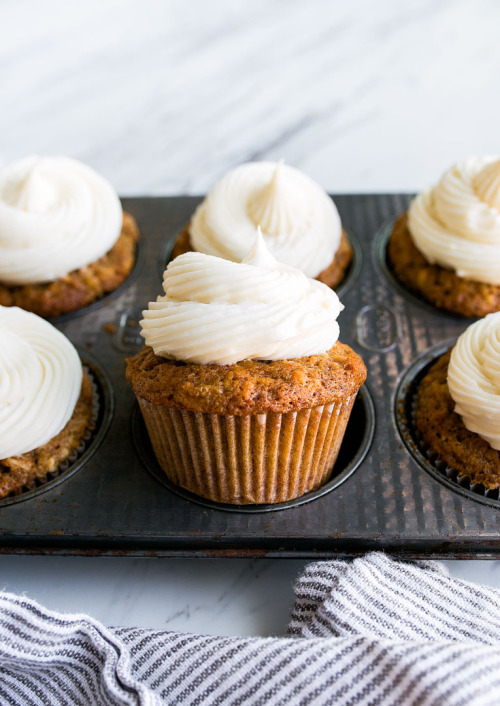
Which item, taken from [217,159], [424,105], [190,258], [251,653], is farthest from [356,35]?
[251,653]

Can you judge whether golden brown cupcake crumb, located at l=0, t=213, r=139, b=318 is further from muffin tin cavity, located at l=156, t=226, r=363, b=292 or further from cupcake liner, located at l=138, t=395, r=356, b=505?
cupcake liner, located at l=138, t=395, r=356, b=505

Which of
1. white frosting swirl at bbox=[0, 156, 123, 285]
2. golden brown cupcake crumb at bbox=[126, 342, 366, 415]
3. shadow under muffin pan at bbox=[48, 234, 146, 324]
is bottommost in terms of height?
shadow under muffin pan at bbox=[48, 234, 146, 324]

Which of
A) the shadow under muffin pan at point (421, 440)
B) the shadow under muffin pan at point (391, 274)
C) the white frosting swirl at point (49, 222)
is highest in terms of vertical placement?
the white frosting swirl at point (49, 222)

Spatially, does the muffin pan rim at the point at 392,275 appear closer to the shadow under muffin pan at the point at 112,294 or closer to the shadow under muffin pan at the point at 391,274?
the shadow under muffin pan at the point at 391,274

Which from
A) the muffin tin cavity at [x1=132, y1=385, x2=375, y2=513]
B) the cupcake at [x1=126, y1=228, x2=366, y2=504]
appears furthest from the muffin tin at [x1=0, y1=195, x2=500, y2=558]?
the cupcake at [x1=126, y1=228, x2=366, y2=504]

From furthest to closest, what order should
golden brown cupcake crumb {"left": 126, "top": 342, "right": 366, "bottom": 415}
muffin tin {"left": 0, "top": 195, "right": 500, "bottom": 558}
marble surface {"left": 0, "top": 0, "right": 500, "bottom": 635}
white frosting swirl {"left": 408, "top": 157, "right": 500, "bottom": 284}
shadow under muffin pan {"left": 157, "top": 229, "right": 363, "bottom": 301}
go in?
marble surface {"left": 0, "top": 0, "right": 500, "bottom": 635} → shadow under muffin pan {"left": 157, "top": 229, "right": 363, "bottom": 301} → white frosting swirl {"left": 408, "top": 157, "right": 500, "bottom": 284} → muffin tin {"left": 0, "top": 195, "right": 500, "bottom": 558} → golden brown cupcake crumb {"left": 126, "top": 342, "right": 366, "bottom": 415}

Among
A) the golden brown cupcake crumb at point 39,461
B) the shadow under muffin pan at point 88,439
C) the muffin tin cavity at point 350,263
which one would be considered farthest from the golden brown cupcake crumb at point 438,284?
the golden brown cupcake crumb at point 39,461
